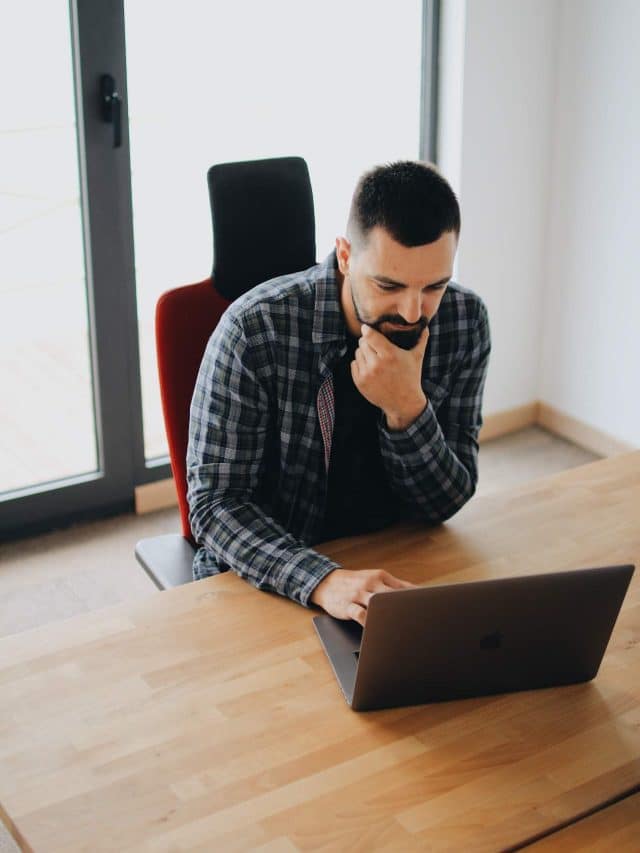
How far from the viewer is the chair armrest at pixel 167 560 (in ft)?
5.86

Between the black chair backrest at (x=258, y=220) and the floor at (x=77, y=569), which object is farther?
the floor at (x=77, y=569)

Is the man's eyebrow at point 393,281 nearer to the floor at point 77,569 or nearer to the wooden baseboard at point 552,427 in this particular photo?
the floor at point 77,569

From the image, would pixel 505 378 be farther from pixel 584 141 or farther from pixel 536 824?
pixel 536 824

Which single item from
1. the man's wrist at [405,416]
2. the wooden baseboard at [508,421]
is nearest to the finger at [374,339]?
the man's wrist at [405,416]

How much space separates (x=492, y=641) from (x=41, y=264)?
6.98ft

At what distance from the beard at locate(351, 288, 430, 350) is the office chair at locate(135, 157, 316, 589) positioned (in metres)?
0.26

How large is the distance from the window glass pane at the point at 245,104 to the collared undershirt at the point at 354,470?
1.46 m

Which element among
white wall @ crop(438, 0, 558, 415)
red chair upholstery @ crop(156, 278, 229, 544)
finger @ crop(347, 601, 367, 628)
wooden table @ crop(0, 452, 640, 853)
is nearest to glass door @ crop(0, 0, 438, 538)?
white wall @ crop(438, 0, 558, 415)

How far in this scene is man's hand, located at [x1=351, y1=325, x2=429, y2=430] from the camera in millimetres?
1723

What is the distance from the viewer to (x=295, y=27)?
3227 millimetres

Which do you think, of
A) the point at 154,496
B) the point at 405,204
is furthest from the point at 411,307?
the point at 154,496

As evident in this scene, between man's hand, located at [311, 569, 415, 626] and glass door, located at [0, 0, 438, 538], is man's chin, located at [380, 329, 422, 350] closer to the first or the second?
man's hand, located at [311, 569, 415, 626]

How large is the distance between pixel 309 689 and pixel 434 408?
67 cm

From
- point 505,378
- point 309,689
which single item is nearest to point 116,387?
point 505,378
